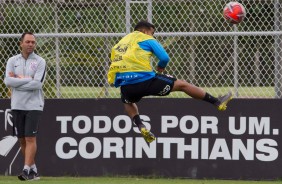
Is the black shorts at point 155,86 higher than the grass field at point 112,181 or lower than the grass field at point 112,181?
higher

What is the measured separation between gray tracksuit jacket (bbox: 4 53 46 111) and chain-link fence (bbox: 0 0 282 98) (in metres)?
0.72

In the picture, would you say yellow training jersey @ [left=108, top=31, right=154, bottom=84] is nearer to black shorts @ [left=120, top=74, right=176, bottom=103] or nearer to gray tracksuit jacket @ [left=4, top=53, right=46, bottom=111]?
black shorts @ [left=120, top=74, right=176, bottom=103]

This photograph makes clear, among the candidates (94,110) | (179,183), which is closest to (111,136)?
(94,110)

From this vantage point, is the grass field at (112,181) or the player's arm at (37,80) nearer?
the player's arm at (37,80)

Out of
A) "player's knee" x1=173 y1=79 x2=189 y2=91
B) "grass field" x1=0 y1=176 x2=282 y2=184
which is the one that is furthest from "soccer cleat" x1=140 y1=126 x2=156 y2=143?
"grass field" x1=0 y1=176 x2=282 y2=184

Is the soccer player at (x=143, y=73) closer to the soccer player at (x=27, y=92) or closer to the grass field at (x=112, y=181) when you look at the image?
the grass field at (x=112, y=181)

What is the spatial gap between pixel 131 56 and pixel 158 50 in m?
0.32

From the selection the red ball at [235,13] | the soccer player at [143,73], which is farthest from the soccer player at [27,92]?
the red ball at [235,13]

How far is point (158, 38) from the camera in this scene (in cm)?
1268

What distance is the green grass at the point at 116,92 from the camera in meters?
12.4

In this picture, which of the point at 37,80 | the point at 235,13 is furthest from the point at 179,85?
the point at 37,80

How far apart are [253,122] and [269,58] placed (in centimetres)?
88

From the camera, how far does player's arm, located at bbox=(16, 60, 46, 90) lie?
11.5 metres

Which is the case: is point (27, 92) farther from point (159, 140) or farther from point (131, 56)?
point (159, 140)
